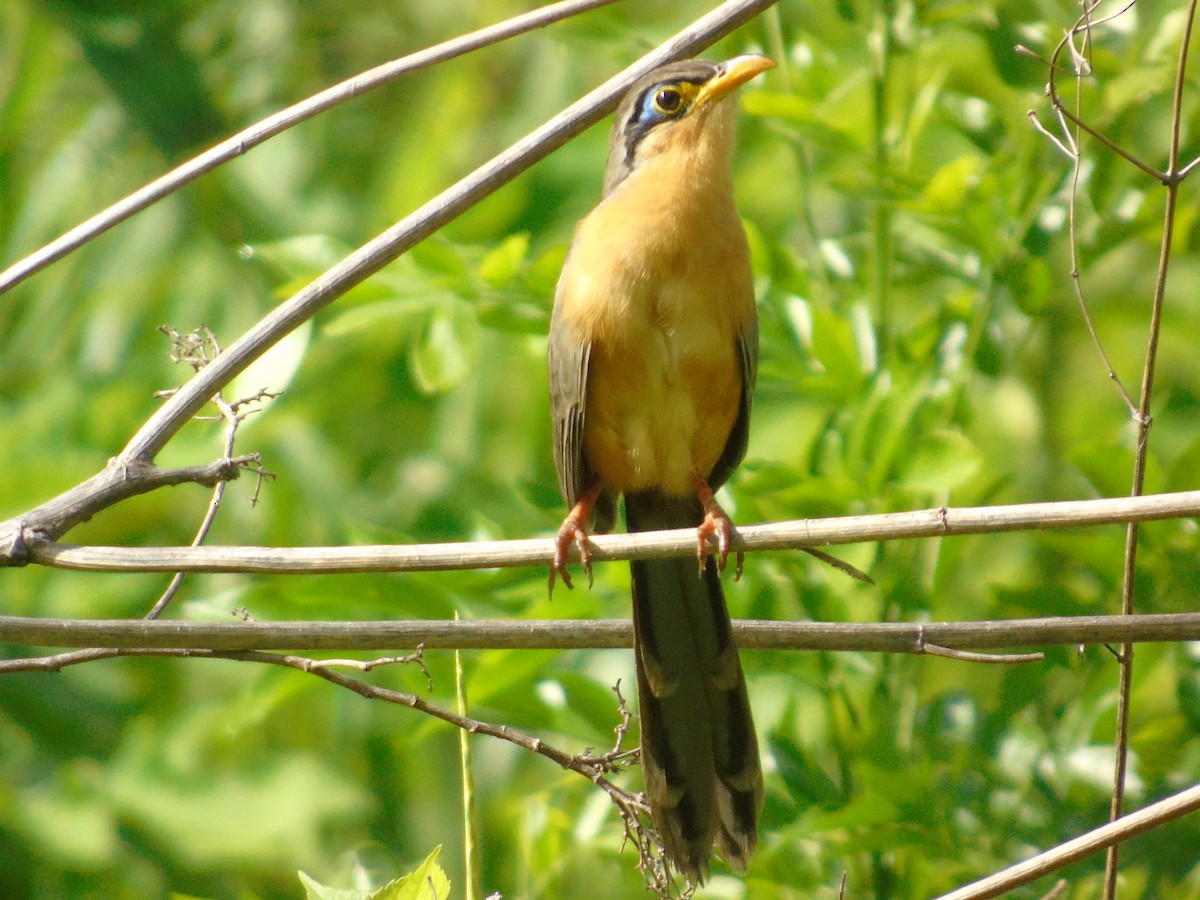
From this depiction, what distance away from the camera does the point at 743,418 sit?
15.4ft

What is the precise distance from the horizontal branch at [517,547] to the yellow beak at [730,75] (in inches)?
79.0

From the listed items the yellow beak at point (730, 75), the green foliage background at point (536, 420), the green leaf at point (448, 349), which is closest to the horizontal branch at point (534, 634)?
the green foliage background at point (536, 420)

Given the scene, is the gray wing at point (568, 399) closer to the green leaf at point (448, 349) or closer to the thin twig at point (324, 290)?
the green leaf at point (448, 349)

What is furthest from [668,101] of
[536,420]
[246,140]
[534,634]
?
[534,634]

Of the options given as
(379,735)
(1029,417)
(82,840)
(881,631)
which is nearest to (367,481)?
(379,735)

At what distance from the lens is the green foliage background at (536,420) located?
164 inches

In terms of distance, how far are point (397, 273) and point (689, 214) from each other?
3.00 ft

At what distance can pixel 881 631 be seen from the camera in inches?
123

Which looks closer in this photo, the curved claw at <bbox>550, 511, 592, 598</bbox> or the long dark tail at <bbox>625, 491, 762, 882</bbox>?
the curved claw at <bbox>550, 511, 592, 598</bbox>

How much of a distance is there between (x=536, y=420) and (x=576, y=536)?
5.99 feet

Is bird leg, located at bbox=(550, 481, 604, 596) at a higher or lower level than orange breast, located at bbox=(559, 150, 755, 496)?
lower

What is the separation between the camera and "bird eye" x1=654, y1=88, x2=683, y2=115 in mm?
4828

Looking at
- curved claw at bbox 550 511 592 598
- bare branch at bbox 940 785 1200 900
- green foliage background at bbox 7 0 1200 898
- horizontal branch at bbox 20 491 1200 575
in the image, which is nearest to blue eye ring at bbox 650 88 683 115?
green foliage background at bbox 7 0 1200 898

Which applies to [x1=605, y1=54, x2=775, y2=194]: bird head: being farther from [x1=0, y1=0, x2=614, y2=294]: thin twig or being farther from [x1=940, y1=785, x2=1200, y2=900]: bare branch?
[x1=940, y1=785, x2=1200, y2=900]: bare branch
